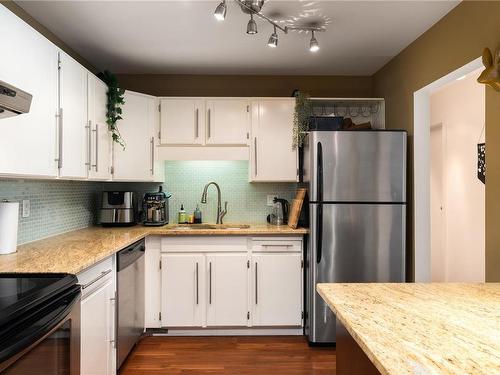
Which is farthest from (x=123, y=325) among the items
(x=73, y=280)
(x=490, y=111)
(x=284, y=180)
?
(x=490, y=111)

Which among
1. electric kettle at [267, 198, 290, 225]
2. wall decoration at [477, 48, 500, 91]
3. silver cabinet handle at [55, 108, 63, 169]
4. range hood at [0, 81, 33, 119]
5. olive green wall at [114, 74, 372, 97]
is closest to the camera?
range hood at [0, 81, 33, 119]

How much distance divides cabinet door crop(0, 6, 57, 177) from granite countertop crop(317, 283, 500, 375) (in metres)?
1.58

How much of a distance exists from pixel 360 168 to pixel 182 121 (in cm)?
171

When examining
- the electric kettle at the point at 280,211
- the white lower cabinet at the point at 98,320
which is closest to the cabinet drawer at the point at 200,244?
the electric kettle at the point at 280,211

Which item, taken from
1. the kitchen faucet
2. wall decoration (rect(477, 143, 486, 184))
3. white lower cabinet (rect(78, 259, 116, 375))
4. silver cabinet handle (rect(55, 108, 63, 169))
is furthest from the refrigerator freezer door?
silver cabinet handle (rect(55, 108, 63, 169))

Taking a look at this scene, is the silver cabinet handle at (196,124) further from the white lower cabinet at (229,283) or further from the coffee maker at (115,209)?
the white lower cabinet at (229,283)

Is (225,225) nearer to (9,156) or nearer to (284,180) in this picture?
(284,180)

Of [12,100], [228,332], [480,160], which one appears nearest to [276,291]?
[228,332]

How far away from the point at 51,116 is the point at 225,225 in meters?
1.96

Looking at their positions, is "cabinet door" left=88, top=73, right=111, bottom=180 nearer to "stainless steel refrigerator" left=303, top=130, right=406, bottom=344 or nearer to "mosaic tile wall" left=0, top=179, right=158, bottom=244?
Result: "mosaic tile wall" left=0, top=179, right=158, bottom=244

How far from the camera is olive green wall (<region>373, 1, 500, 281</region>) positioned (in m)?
1.96

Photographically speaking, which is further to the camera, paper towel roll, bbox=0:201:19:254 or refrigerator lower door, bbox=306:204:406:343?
refrigerator lower door, bbox=306:204:406:343

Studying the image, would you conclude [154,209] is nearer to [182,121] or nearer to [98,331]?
[182,121]

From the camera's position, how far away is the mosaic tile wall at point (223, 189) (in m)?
3.72
